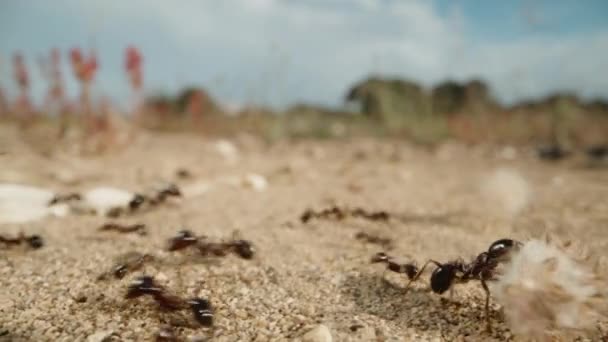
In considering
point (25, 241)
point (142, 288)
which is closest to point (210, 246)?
point (142, 288)

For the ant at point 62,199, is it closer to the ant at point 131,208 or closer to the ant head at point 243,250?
the ant at point 131,208

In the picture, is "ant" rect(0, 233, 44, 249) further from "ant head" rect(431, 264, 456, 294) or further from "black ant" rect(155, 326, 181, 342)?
"ant head" rect(431, 264, 456, 294)

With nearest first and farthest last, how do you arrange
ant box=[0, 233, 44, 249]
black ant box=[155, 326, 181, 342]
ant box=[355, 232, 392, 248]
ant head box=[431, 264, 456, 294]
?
black ant box=[155, 326, 181, 342] → ant head box=[431, 264, 456, 294] → ant box=[0, 233, 44, 249] → ant box=[355, 232, 392, 248]

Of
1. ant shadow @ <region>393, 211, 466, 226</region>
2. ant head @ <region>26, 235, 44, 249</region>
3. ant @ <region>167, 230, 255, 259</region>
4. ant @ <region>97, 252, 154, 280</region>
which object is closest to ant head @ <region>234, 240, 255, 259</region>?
ant @ <region>167, 230, 255, 259</region>

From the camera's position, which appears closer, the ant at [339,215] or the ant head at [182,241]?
the ant head at [182,241]

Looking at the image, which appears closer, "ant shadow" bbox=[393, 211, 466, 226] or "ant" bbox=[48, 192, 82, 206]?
"ant" bbox=[48, 192, 82, 206]

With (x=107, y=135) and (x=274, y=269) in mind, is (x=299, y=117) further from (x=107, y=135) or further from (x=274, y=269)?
(x=274, y=269)

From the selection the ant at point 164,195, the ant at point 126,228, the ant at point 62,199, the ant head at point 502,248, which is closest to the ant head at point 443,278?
the ant head at point 502,248
